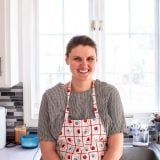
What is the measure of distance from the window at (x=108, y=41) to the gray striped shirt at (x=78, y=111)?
86 centimetres

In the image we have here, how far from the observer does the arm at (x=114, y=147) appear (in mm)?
1406

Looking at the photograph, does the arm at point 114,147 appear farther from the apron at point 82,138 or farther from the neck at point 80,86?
the neck at point 80,86

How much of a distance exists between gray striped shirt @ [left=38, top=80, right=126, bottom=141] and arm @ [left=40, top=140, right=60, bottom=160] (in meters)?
0.02

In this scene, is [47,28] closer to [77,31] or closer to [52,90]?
[77,31]

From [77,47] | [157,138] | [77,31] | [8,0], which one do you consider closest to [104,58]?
[77,31]

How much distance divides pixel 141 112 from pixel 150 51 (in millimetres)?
455

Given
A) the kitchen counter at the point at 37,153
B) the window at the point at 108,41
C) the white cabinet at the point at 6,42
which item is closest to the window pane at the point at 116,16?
the window at the point at 108,41

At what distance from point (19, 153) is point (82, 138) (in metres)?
0.67

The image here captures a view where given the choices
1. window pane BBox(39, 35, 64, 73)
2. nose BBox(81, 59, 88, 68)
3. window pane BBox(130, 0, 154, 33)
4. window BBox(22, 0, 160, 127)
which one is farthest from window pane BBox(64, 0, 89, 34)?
nose BBox(81, 59, 88, 68)

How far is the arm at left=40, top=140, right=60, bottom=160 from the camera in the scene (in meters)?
1.41

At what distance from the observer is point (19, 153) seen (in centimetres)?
195

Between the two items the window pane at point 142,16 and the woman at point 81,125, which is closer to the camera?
the woman at point 81,125

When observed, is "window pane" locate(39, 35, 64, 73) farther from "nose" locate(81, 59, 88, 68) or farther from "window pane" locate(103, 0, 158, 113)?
"nose" locate(81, 59, 88, 68)

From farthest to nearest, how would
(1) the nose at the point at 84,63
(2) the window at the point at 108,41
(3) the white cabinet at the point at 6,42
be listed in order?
(2) the window at the point at 108,41
(3) the white cabinet at the point at 6,42
(1) the nose at the point at 84,63
